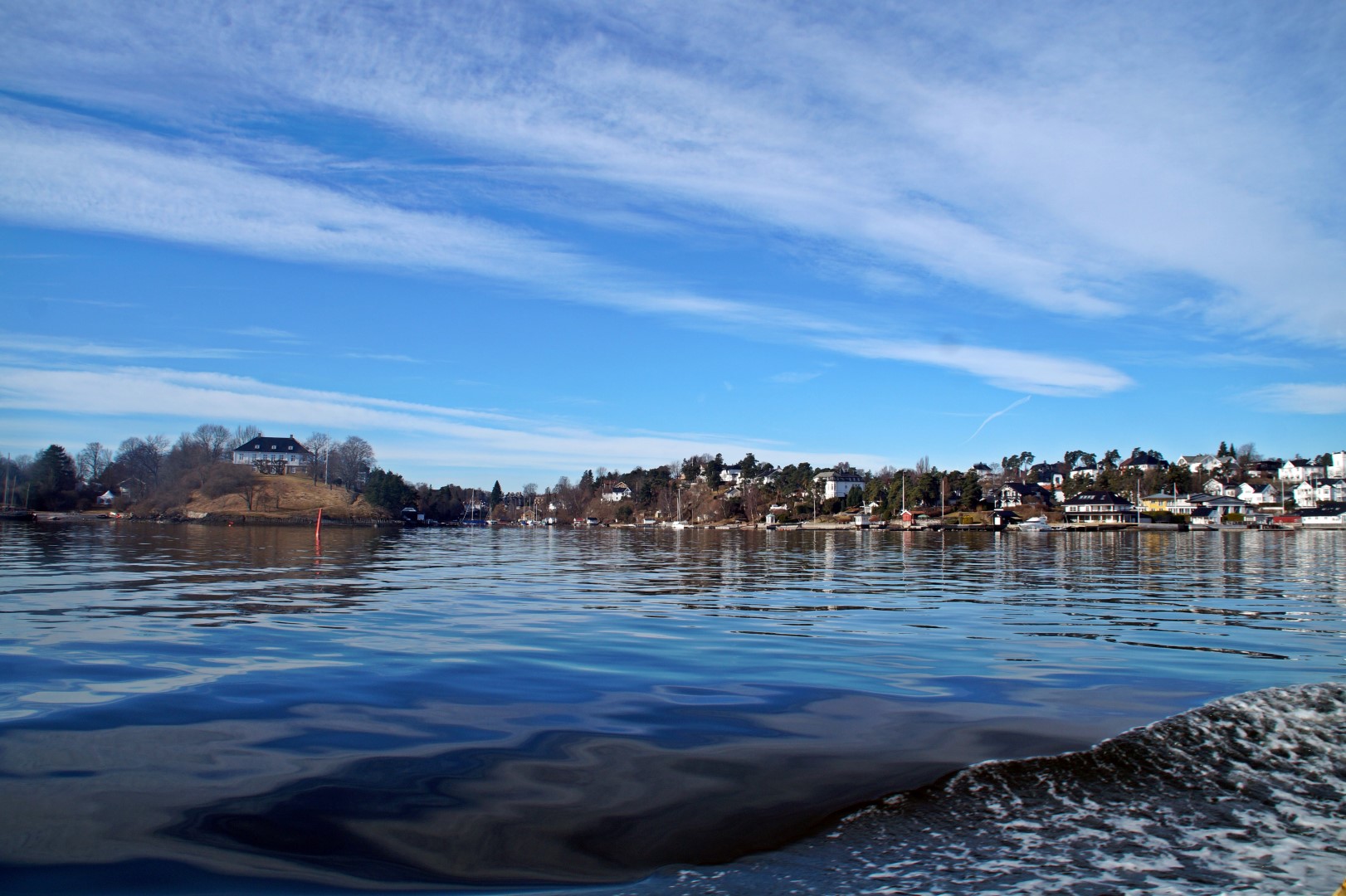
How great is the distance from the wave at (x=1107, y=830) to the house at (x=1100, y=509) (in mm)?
142720

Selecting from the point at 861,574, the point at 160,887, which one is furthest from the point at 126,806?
the point at 861,574

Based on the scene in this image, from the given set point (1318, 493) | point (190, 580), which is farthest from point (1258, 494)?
point (190, 580)

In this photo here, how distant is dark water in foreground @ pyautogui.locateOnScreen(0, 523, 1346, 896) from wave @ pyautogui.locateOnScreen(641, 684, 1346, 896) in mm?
27

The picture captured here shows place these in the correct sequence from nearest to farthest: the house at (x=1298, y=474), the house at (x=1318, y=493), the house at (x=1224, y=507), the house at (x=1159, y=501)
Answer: the house at (x=1224, y=507) → the house at (x=1159, y=501) → the house at (x=1318, y=493) → the house at (x=1298, y=474)

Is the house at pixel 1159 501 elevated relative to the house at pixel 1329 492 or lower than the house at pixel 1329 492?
lower

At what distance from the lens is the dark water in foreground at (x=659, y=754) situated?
16.3 ft

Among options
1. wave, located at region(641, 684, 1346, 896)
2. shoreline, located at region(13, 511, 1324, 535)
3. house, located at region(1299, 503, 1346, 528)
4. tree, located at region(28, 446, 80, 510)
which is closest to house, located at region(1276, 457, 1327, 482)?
house, located at region(1299, 503, 1346, 528)

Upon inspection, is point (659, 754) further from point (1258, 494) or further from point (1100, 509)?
point (1258, 494)

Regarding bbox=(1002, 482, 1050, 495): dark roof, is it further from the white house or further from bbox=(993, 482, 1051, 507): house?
the white house

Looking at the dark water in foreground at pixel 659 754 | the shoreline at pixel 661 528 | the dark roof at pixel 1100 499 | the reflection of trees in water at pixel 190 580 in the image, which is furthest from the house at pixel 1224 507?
the dark water in foreground at pixel 659 754

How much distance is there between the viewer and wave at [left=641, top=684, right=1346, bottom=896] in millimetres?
4742

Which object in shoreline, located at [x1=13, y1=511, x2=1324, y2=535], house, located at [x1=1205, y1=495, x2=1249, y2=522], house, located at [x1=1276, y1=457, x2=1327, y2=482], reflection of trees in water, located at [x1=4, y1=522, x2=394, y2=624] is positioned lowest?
shoreline, located at [x1=13, y1=511, x2=1324, y2=535]

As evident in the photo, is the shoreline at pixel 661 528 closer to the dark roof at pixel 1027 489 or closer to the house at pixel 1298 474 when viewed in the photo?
the dark roof at pixel 1027 489

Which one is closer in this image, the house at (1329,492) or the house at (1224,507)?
the house at (1224,507)
